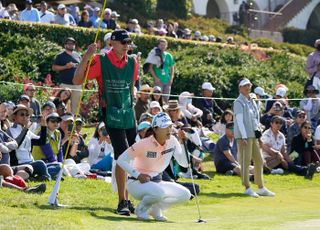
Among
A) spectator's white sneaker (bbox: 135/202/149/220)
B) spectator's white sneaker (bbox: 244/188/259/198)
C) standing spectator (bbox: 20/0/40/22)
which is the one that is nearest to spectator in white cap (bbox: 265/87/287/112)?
spectator's white sneaker (bbox: 244/188/259/198)

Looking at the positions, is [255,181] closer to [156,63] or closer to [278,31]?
[156,63]

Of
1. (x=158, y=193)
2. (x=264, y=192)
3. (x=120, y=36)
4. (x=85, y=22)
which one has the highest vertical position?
(x=85, y=22)

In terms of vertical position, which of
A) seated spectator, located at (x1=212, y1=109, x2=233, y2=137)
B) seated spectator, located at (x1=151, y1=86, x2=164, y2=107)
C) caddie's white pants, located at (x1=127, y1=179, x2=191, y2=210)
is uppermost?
seated spectator, located at (x1=151, y1=86, x2=164, y2=107)

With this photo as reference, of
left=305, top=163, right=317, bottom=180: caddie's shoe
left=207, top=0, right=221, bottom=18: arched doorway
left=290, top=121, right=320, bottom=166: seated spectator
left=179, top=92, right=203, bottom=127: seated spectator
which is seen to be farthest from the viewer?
left=207, top=0, right=221, bottom=18: arched doorway

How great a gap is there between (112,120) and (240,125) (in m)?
4.15

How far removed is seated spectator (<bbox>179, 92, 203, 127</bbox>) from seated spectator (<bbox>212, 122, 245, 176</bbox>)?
96.4 inches

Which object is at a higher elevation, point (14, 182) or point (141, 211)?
point (14, 182)

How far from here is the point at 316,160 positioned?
21250 mm

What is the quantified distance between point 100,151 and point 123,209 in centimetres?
500

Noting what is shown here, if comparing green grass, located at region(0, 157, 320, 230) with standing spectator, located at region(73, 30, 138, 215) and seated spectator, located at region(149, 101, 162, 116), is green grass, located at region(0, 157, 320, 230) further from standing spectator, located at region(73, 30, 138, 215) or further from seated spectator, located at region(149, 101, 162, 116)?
seated spectator, located at region(149, 101, 162, 116)

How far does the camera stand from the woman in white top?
13.4 meters

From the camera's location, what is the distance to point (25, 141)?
16.5 metres

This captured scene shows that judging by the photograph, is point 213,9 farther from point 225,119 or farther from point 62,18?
point 225,119

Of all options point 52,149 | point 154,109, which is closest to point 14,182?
point 52,149
